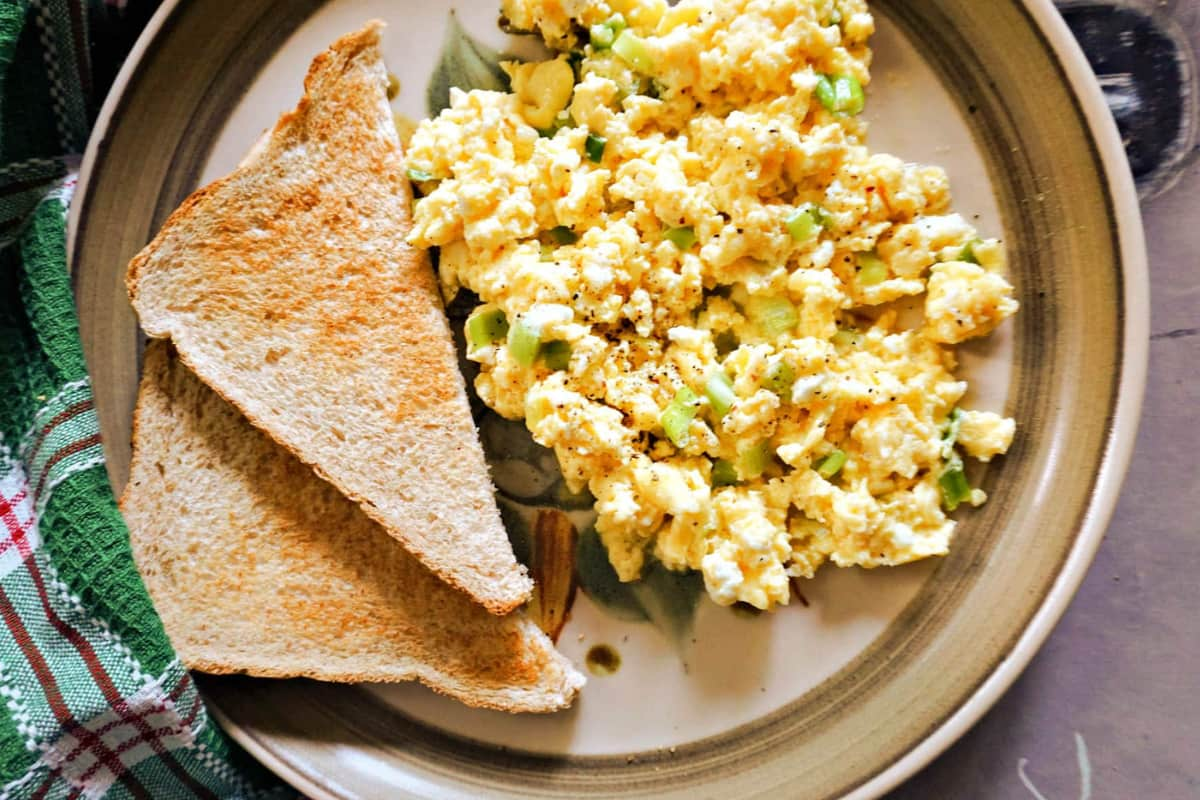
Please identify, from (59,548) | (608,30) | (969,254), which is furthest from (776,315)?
(59,548)

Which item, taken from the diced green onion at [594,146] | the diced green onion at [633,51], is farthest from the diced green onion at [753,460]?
the diced green onion at [633,51]

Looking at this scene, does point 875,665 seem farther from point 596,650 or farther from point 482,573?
point 482,573

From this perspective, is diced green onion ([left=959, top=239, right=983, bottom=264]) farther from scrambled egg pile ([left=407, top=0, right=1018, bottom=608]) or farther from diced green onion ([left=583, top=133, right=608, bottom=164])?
diced green onion ([left=583, top=133, right=608, bottom=164])

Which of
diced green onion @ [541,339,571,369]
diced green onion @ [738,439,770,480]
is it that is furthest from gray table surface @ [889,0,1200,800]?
diced green onion @ [541,339,571,369]

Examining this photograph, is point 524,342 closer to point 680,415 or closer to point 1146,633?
point 680,415

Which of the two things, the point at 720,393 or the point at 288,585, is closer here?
the point at 720,393

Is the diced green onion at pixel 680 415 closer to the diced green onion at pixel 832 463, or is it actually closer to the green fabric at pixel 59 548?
the diced green onion at pixel 832 463
